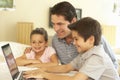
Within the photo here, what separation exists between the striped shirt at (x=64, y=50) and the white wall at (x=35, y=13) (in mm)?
1500

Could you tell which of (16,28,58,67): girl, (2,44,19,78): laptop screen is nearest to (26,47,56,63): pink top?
(16,28,58,67): girl

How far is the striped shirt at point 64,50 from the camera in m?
1.76

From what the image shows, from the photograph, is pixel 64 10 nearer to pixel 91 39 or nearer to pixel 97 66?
pixel 91 39

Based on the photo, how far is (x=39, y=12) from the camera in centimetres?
347

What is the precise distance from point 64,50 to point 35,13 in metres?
1.76

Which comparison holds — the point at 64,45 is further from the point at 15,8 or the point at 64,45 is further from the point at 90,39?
the point at 15,8

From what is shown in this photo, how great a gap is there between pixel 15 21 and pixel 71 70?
195 centimetres

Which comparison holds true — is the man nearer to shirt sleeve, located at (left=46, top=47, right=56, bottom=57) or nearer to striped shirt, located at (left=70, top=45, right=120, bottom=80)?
shirt sleeve, located at (left=46, top=47, right=56, bottom=57)

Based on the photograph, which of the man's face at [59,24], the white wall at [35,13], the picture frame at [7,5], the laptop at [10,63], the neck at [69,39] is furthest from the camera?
the white wall at [35,13]

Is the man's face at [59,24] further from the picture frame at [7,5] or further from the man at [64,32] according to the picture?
the picture frame at [7,5]

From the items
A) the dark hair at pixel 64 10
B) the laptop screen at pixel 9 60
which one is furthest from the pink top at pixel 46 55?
the laptop screen at pixel 9 60

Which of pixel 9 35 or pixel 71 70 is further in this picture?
pixel 9 35

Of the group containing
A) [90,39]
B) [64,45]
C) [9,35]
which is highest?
[90,39]

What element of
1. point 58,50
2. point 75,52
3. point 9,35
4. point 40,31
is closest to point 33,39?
point 40,31
